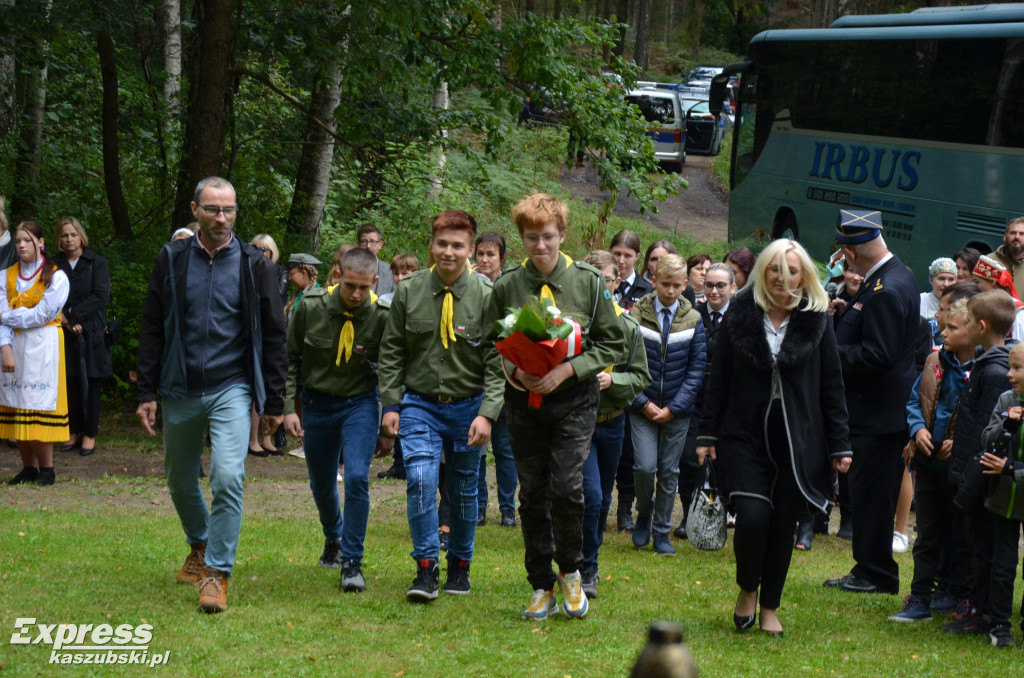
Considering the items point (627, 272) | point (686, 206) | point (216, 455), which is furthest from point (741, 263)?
point (686, 206)

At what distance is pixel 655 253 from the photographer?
9.84 metres

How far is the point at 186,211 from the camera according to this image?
13.2 meters

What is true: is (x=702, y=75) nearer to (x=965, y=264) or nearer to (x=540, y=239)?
(x=965, y=264)

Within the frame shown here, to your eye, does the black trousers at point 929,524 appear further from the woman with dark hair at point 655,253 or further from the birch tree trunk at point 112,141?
the birch tree trunk at point 112,141

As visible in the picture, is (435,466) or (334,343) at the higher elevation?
(334,343)

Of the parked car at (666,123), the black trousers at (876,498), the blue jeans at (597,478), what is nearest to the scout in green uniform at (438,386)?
the blue jeans at (597,478)

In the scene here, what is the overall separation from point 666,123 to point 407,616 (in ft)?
103

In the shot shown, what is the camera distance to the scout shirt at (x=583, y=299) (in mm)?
5887

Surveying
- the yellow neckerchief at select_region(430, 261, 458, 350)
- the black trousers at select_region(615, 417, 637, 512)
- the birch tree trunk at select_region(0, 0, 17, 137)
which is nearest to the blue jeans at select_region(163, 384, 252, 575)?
the yellow neckerchief at select_region(430, 261, 458, 350)

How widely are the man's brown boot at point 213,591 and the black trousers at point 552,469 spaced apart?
1.62 meters

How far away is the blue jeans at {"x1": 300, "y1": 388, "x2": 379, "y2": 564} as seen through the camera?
6410 mm

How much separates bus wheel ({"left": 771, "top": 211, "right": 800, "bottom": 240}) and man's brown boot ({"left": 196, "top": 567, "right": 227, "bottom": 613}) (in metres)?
16.2

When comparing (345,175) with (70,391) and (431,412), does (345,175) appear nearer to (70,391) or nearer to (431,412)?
(70,391)

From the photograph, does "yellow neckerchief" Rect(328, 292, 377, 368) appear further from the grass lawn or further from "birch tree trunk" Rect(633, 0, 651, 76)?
"birch tree trunk" Rect(633, 0, 651, 76)
